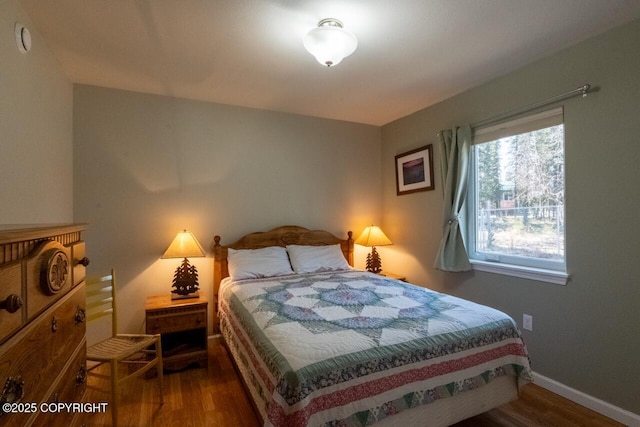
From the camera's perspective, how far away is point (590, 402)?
2.03 meters

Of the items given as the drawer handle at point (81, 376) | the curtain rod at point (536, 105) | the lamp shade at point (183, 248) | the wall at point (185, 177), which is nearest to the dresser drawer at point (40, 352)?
the drawer handle at point (81, 376)

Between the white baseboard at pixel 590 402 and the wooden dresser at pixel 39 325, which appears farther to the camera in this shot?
the white baseboard at pixel 590 402

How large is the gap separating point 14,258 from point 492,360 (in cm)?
201

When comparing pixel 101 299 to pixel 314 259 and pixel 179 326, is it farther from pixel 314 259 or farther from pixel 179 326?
pixel 314 259

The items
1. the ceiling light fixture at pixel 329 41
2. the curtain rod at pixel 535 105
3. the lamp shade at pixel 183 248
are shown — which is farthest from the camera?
the lamp shade at pixel 183 248

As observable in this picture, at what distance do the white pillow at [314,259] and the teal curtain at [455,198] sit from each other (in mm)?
982

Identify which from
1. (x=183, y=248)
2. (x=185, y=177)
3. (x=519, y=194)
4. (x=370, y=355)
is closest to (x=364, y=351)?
(x=370, y=355)

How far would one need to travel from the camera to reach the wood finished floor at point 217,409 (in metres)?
1.89

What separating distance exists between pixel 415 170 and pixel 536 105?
132 centimetres

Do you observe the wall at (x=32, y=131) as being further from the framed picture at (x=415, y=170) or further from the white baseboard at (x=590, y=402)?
the white baseboard at (x=590, y=402)

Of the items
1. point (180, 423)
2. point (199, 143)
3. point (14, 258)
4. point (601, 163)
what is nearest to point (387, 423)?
point (180, 423)

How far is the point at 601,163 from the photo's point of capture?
2006 mm

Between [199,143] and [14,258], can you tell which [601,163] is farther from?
[199,143]

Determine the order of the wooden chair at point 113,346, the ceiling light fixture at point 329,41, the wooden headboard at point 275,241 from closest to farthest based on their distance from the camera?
the ceiling light fixture at point 329,41
the wooden chair at point 113,346
the wooden headboard at point 275,241
